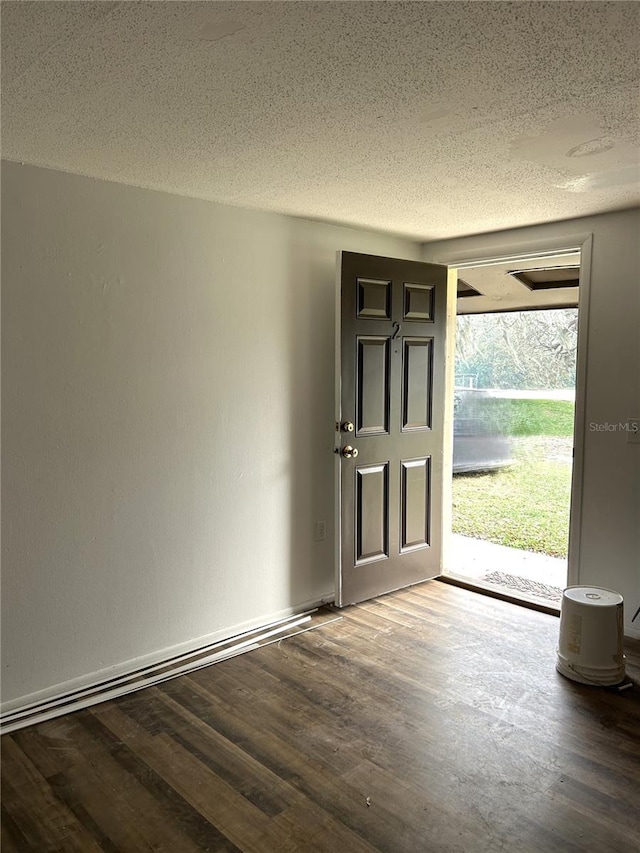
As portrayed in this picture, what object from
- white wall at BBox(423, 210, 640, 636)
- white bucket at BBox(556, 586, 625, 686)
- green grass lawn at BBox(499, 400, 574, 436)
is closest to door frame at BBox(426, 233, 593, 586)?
white wall at BBox(423, 210, 640, 636)

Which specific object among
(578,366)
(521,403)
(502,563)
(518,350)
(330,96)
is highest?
(330,96)

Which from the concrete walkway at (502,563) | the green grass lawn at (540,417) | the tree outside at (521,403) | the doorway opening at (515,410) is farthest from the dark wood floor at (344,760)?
the green grass lawn at (540,417)

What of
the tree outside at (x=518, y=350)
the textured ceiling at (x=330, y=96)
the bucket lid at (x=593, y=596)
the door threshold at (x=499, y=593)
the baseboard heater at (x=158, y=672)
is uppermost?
the textured ceiling at (x=330, y=96)

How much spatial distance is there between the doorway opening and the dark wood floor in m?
2.72

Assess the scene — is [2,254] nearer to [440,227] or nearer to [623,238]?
[440,227]

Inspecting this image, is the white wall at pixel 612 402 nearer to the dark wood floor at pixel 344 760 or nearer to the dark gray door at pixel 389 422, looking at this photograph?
the dark wood floor at pixel 344 760

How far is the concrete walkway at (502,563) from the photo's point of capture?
4703mm

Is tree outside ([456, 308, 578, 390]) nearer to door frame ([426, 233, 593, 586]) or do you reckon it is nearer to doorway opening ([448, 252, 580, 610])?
doorway opening ([448, 252, 580, 610])

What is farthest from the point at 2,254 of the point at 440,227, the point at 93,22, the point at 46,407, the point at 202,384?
the point at 440,227

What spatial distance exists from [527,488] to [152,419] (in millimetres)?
5108

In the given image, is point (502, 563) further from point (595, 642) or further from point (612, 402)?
point (595, 642)

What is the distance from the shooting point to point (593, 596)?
10.1ft

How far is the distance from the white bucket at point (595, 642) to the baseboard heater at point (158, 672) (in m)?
1.27

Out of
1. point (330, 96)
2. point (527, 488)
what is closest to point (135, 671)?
point (330, 96)
